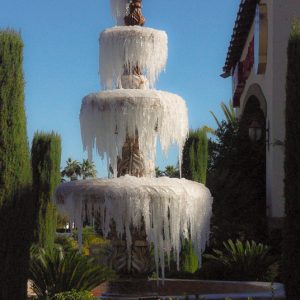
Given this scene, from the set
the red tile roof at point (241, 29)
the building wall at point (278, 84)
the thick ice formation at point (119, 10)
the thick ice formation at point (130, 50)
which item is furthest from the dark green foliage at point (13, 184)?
the red tile roof at point (241, 29)

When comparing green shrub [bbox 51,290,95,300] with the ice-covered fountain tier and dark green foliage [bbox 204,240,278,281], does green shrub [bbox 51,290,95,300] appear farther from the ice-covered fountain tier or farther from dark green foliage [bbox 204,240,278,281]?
dark green foliage [bbox 204,240,278,281]

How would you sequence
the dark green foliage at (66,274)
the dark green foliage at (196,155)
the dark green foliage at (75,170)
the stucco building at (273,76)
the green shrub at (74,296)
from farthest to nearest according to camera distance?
1. the dark green foliage at (75,170)
2. the dark green foliage at (196,155)
3. the stucco building at (273,76)
4. the dark green foliage at (66,274)
5. the green shrub at (74,296)

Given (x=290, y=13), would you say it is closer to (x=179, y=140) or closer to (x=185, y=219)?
(x=179, y=140)

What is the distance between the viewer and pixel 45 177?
21.8 meters

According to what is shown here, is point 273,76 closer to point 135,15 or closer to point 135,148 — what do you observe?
point 135,15

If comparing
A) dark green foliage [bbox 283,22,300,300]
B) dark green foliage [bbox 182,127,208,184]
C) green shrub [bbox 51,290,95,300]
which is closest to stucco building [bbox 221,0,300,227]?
dark green foliage [bbox 182,127,208,184]

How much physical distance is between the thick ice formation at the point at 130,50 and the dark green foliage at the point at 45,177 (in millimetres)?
Answer: 10403

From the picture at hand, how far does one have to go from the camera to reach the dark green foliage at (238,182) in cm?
2012

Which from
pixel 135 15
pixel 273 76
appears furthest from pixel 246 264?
pixel 135 15

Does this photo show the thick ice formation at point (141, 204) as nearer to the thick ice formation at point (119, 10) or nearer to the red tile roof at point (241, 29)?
the thick ice formation at point (119, 10)

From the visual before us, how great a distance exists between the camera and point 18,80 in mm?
10258

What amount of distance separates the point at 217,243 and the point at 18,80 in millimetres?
10650

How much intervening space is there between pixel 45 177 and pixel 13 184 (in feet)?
39.2

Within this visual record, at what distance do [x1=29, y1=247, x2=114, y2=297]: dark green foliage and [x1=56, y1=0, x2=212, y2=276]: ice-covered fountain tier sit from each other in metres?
0.60
